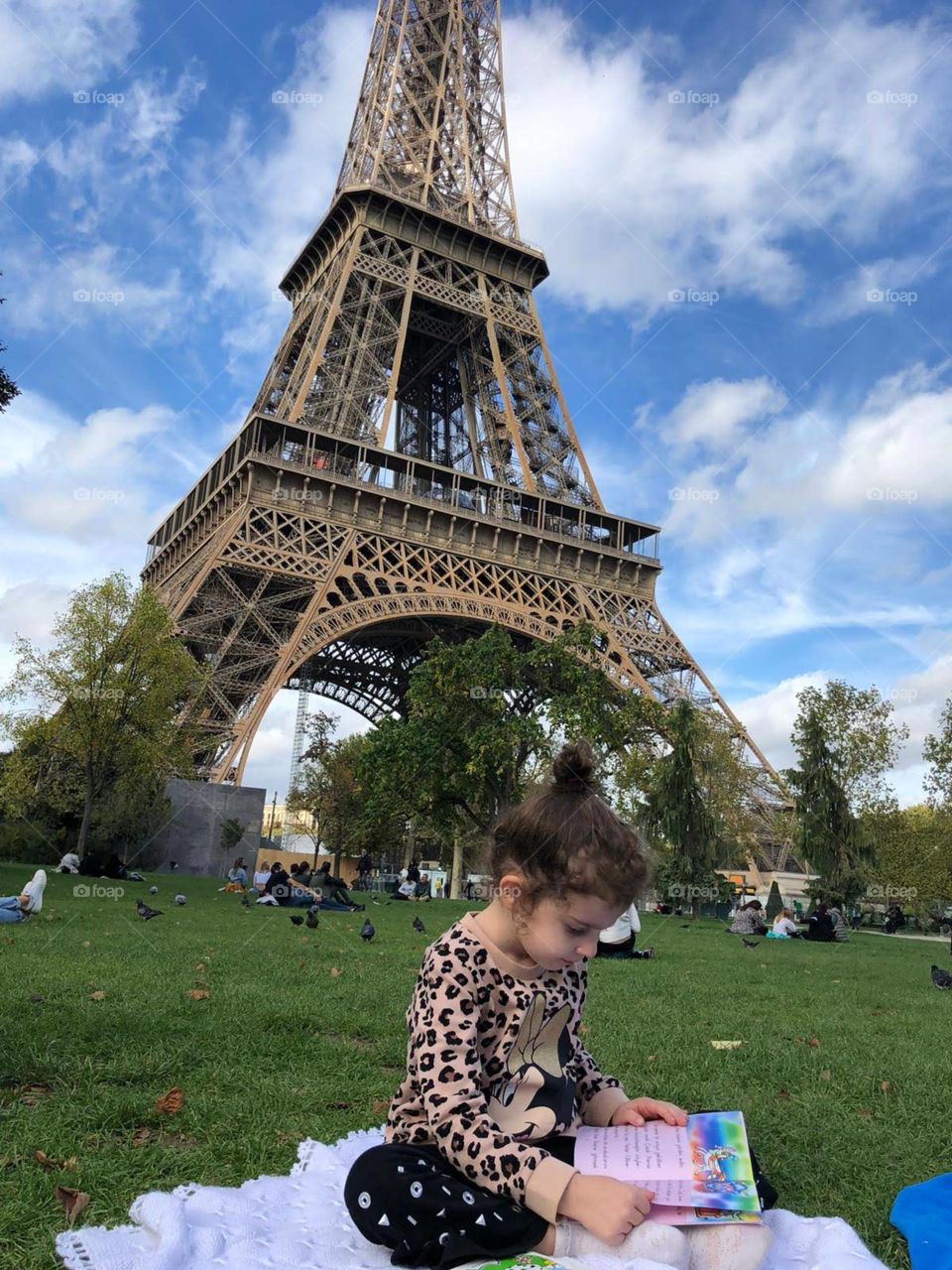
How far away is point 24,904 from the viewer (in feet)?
35.3

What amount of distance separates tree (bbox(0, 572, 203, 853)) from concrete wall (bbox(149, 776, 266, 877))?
0.98 meters

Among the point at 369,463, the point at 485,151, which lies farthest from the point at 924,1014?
the point at 485,151

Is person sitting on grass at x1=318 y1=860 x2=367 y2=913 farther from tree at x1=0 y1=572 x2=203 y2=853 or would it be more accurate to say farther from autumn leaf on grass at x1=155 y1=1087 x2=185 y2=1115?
autumn leaf on grass at x1=155 y1=1087 x2=185 y2=1115

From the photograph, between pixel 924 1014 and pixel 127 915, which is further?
pixel 127 915

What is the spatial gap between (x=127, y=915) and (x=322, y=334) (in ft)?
75.6

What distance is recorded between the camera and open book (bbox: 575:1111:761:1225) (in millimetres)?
2209

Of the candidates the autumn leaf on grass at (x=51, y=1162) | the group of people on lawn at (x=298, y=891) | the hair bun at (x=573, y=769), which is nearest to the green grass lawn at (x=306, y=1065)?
the autumn leaf on grass at (x=51, y=1162)

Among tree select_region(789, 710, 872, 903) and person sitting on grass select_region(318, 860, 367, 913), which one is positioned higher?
tree select_region(789, 710, 872, 903)

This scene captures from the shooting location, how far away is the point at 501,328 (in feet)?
117

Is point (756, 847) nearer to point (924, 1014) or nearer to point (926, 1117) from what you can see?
point (924, 1014)

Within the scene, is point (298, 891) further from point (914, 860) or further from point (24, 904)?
point (914, 860)

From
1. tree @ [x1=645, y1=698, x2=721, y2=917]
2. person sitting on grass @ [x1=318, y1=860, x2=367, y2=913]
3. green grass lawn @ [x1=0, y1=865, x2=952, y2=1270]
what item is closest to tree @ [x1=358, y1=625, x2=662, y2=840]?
person sitting on grass @ [x1=318, y1=860, x2=367, y2=913]

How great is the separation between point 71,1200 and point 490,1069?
51.3 inches

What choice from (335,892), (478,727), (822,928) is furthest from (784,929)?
(335,892)
